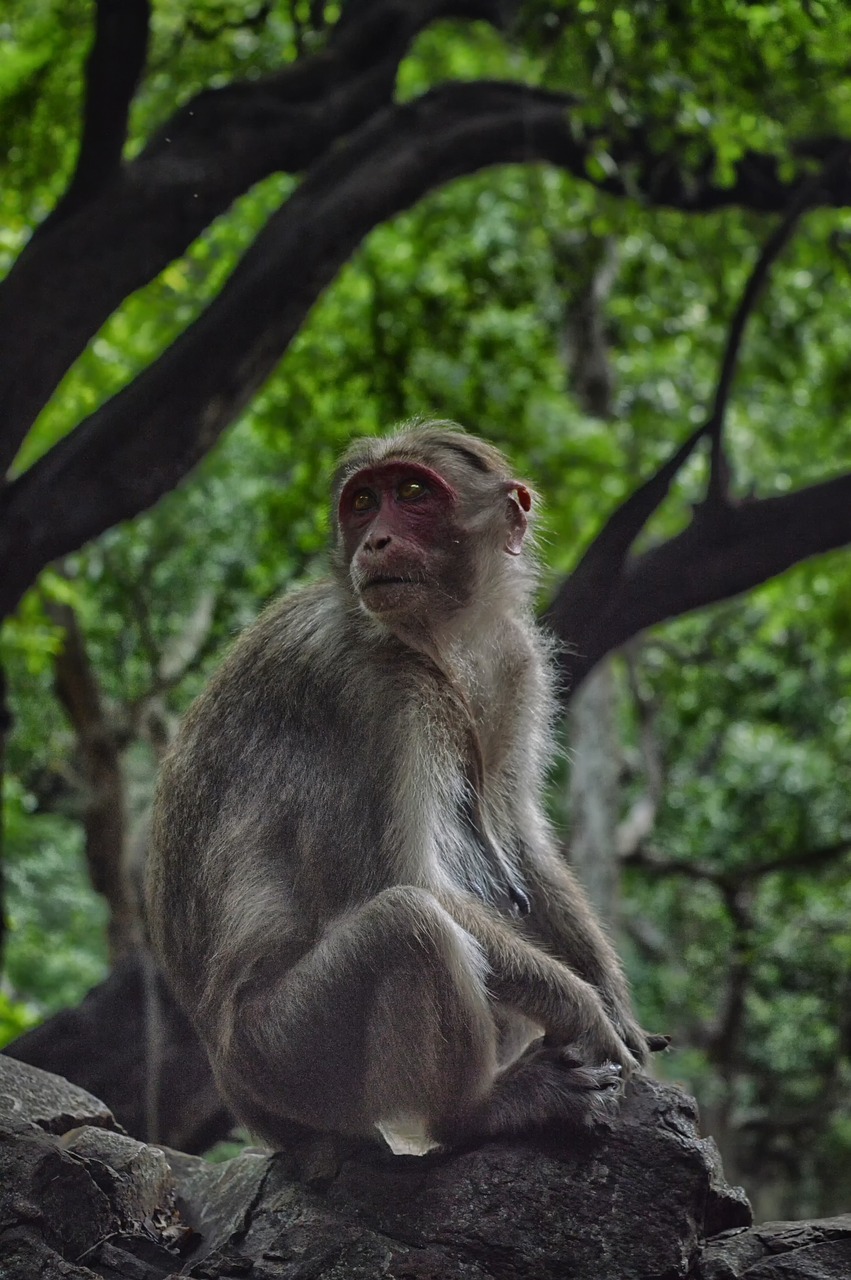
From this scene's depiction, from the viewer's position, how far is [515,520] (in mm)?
4324

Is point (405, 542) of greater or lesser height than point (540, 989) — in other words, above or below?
above

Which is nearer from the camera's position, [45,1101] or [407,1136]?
[407,1136]

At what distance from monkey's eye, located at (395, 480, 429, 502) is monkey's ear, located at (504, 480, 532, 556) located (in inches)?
13.6

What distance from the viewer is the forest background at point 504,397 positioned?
5.86 metres

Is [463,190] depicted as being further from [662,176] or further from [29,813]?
[29,813]

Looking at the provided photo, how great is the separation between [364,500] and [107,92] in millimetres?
2758

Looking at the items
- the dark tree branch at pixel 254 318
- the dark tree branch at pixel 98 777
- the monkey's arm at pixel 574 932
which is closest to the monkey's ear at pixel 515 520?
the monkey's arm at pixel 574 932

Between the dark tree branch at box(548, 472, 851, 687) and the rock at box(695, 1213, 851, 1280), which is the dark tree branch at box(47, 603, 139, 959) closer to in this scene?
the dark tree branch at box(548, 472, 851, 687)

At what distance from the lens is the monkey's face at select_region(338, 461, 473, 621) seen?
12.8ft

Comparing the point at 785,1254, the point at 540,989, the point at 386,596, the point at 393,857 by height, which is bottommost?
the point at 785,1254

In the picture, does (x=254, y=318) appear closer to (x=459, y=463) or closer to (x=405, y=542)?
(x=459, y=463)

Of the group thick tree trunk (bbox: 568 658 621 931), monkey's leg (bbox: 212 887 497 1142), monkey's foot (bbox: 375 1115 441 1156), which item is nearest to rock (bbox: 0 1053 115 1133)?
monkey's leg (bbox: 212 887 497 1142)

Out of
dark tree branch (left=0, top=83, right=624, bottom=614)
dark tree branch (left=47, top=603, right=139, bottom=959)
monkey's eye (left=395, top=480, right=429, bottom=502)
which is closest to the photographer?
monkey's eye (left=395, top=480, right=429, bottom=502)

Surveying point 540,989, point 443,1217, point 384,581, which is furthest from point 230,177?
point 443,1217
